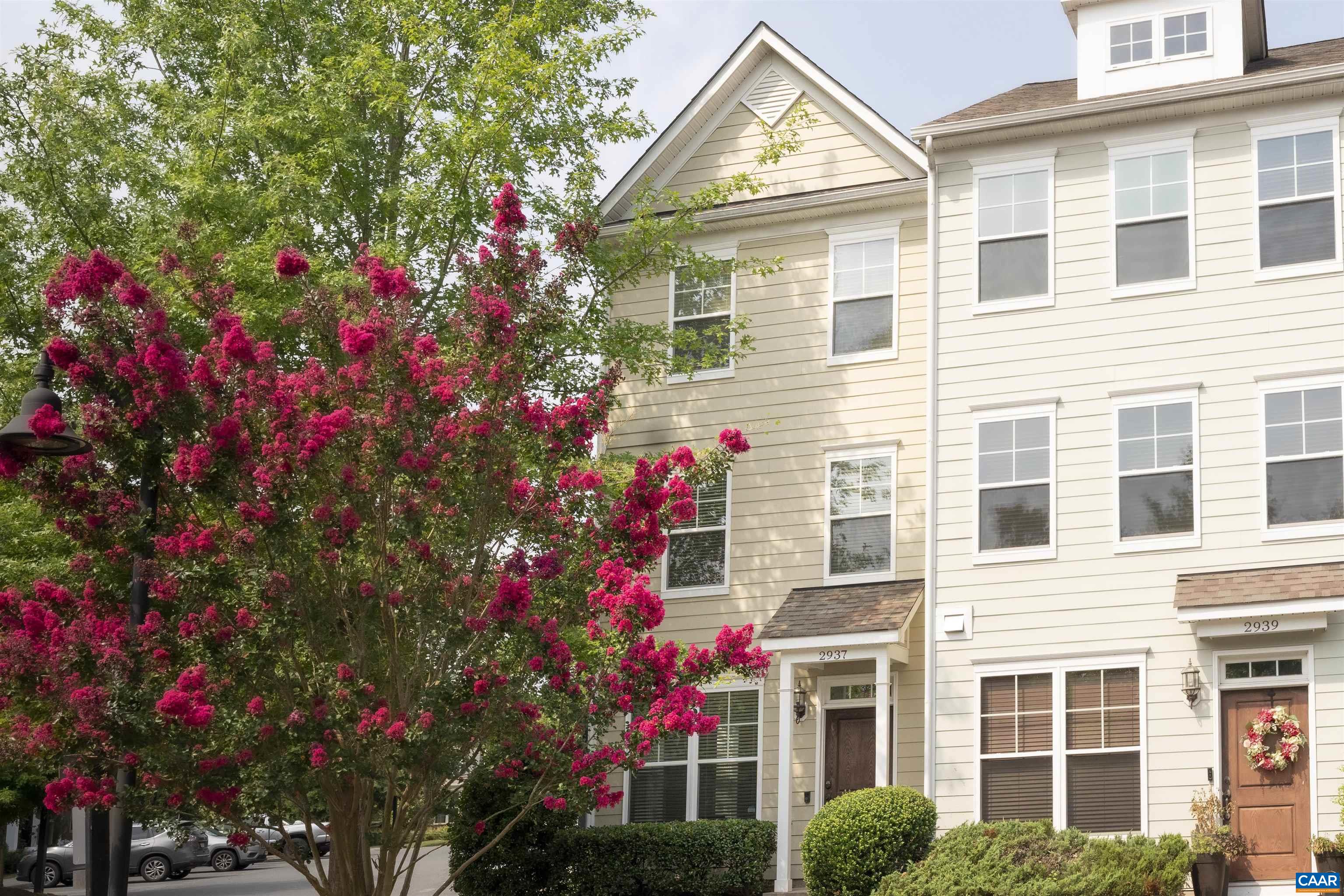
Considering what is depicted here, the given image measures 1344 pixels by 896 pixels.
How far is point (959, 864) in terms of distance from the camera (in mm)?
14156

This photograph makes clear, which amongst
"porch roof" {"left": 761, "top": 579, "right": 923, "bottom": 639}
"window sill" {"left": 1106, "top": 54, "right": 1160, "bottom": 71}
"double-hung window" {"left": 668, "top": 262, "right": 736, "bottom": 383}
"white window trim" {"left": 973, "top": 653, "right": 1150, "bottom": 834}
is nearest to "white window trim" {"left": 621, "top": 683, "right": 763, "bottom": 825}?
"porch roof" {"left": 761, "top": 579, "right": 923, "bottom": 639}

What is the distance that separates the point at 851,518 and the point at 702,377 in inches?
115

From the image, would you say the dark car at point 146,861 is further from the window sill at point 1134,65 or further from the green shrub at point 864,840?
the window sill at point 1134,65

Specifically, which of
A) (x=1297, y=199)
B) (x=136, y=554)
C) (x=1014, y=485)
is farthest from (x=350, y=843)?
(x=1297, y=199)

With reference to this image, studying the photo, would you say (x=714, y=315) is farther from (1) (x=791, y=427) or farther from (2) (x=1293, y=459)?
(2) (x=1293, y=459)

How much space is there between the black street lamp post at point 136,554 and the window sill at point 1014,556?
960 cm

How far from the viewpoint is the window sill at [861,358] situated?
62.1ft

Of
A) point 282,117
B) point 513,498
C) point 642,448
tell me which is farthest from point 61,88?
point 513,498

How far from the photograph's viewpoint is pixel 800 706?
59.8 ft

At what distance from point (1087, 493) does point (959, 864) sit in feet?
15.3

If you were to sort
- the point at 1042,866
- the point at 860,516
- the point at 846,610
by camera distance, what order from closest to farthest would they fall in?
the point at 1042,866
the point at 846,610
the point at 860,516

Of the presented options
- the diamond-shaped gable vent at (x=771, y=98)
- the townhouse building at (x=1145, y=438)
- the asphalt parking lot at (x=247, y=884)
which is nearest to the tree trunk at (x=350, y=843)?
the townhouse building at (x=1145, y=438)

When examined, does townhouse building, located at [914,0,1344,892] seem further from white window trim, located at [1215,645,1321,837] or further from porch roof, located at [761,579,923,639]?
porch roof, located at [761,579,923,639]

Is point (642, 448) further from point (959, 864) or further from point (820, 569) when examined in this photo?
point (959, 864)
